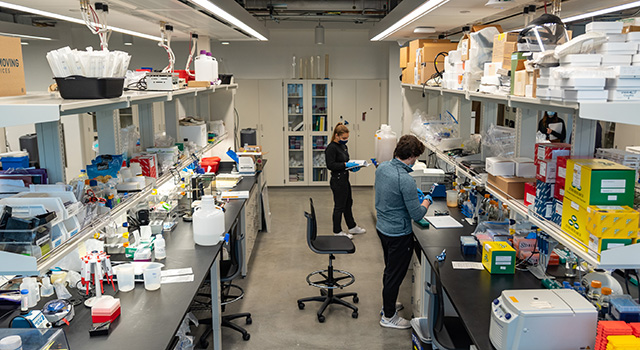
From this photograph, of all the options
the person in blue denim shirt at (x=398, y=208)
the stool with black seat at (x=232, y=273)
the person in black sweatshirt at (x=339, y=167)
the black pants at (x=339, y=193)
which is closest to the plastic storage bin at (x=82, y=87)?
the stool with black seat at (x=232, y=273)

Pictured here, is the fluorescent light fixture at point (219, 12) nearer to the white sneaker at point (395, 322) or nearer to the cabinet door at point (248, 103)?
the white sneaker at point (395, 322)

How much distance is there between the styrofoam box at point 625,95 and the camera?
204 centimetres

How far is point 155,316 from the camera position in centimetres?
257

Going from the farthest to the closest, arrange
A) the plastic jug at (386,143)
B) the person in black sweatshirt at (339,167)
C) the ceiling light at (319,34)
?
1. the ceiling light at (319,34)
2. the plastic jug at (386,143)
3. the person in black sweatshirt at (339,167)

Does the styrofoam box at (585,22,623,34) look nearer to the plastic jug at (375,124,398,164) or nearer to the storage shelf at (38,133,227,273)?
the storage shelf at (38,133,227,273)

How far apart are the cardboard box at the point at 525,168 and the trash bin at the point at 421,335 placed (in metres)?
1.24

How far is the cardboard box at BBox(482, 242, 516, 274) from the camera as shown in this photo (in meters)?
3.06

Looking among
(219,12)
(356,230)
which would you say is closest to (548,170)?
(219,12)

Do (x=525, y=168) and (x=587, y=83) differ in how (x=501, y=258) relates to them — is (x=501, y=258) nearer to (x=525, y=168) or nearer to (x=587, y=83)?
(x=525, y=168)

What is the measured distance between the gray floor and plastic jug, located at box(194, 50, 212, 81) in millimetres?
2154

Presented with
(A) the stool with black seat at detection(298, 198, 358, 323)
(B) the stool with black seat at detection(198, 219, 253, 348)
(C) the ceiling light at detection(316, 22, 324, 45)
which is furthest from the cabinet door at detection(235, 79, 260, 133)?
(B) the stool with black seat at detection(198, 219, 253, 348)

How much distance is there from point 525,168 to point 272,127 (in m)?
6.72

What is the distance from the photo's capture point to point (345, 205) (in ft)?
21.2

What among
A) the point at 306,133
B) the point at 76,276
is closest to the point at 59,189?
the point at 76,276
